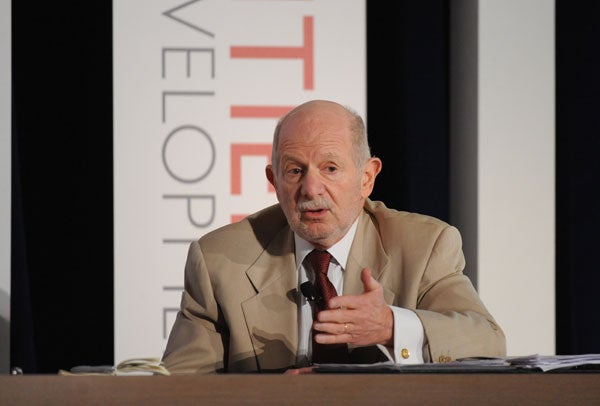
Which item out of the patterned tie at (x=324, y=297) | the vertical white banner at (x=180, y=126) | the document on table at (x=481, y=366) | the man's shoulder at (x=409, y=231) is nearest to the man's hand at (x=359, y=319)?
the patterned tie at (x=324, y=297)

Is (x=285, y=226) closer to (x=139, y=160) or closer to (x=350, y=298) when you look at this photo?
(x=350, y=298)

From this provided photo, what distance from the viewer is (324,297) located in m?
2.28

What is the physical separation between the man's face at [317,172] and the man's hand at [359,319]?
0.40 m

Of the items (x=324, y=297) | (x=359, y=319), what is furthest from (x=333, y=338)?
(x=324, y=297)

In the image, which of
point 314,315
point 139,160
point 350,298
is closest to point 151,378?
point 350,298

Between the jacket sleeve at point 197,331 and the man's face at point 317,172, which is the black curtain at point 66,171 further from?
the man's face at point 317,172

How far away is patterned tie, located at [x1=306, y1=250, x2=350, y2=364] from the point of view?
2.22 m

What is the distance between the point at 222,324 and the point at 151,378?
106 centimetres

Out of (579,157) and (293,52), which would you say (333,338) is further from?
(579,157)

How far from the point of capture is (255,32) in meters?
3.77

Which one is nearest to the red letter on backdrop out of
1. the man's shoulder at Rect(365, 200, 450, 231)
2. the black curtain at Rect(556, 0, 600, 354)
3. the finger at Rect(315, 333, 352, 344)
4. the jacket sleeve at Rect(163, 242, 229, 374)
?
the black curtain at Rect(556, 0, 600, 354)

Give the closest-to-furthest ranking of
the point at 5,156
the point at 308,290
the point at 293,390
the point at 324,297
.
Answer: the point at 293,390 → the point at 308,290 → the point at 324,297 → the point at 5,156

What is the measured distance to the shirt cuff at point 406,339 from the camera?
2.01 metres

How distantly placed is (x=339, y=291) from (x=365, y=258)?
0.34 feet
